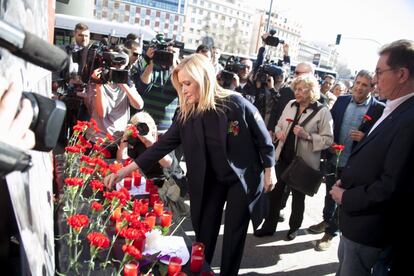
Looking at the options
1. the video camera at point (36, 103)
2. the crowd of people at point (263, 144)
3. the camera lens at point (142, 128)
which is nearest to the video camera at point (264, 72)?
the crowd of people at point (263, 144)

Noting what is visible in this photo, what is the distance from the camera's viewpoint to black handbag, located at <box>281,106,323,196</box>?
3.43 meters

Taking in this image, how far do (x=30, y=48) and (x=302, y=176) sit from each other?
10.5 ft

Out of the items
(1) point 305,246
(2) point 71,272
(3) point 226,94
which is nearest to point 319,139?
(1) point 305,246

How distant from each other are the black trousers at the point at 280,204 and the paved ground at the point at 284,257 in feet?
0.55

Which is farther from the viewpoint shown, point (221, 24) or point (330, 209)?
point (221, 24)

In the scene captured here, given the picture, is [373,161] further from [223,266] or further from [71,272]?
[71,272]

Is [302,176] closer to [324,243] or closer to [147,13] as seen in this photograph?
[324,243]

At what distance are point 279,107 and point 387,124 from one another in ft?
7.82

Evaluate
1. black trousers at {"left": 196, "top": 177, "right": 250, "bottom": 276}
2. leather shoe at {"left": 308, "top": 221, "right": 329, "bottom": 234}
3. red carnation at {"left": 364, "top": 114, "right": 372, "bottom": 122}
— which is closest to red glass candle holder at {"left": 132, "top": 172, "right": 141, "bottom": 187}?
black trousers at {"left": 196, "top": 177, "right": 250, "bottom": 276}

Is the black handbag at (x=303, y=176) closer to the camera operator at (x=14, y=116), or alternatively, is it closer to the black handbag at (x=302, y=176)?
the black handbag at (x=302, y=176)

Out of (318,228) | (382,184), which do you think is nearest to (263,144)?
(382,184)

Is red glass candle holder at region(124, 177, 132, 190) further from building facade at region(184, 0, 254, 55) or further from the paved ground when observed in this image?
building facade at region(184, 0, 254, 55)

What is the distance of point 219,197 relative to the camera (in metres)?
2.55

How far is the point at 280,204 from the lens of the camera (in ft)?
12.7
